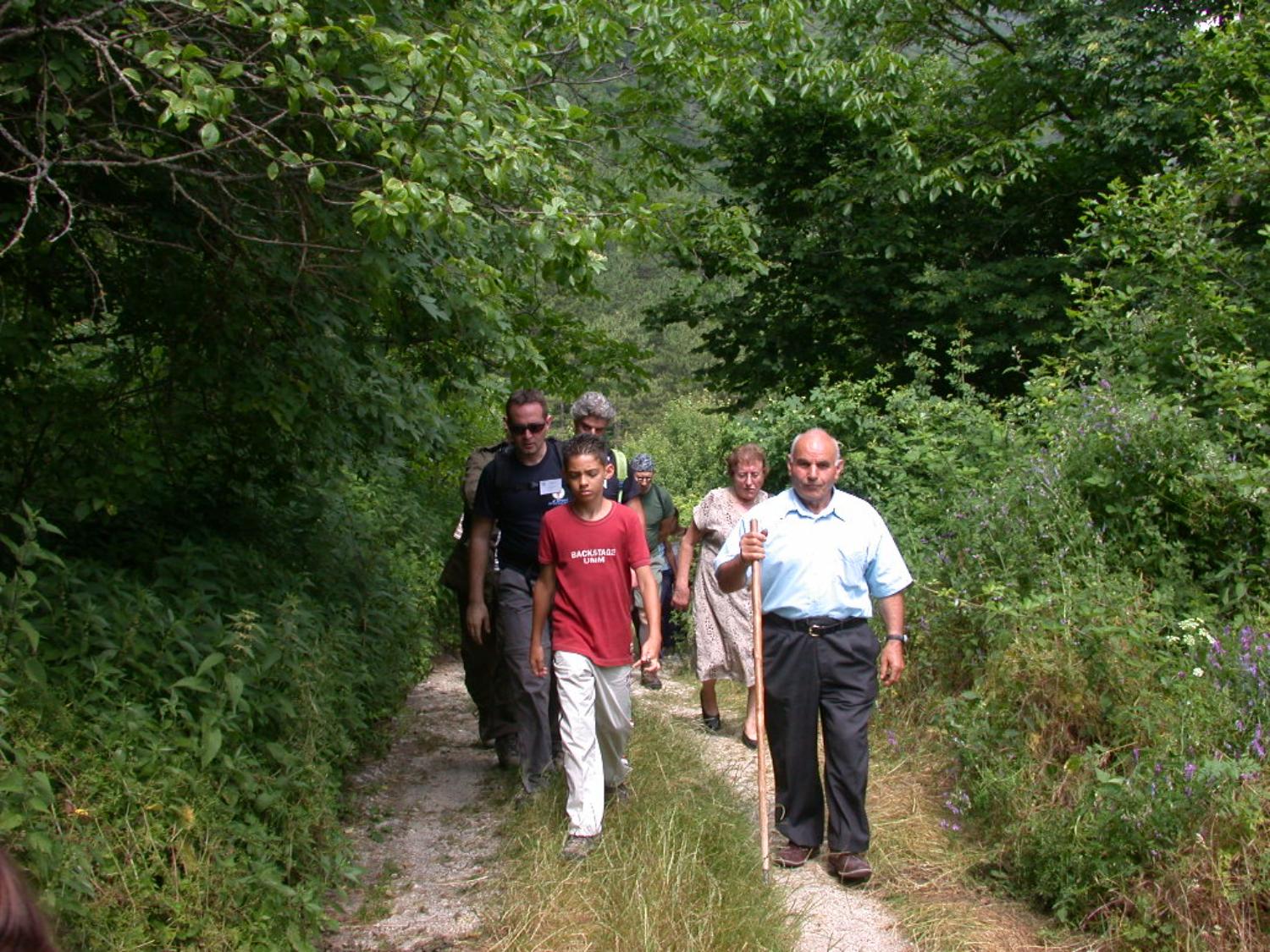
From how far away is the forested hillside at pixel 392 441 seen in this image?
419 cm

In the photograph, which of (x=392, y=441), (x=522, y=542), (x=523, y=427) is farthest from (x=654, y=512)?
(x=523, y=427)

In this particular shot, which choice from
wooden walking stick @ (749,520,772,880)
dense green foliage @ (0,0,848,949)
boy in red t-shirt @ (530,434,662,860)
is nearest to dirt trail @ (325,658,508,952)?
dense green foliage @ (0,0,848,949)

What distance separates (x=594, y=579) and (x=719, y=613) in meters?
2.56

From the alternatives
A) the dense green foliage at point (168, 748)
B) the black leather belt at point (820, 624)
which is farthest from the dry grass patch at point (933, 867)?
the dense green foliage at point (168, 748)

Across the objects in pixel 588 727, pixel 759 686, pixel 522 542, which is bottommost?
pixel 588 727

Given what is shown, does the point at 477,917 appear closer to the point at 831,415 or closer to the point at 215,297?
the point at 215,297

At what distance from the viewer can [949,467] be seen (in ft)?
27.9

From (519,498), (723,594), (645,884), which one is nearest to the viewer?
(645,884)

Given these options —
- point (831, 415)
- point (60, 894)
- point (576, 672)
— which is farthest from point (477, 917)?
point (831, 415)

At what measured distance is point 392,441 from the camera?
22.4ft

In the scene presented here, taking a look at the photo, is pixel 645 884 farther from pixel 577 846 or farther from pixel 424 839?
pixel 424 839

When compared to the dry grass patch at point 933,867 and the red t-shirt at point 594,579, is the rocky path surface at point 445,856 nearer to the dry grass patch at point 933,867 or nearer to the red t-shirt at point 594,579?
the dry grass patch at point 933,867

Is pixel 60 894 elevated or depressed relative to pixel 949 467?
depressed

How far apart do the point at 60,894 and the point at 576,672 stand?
2.33 metres
